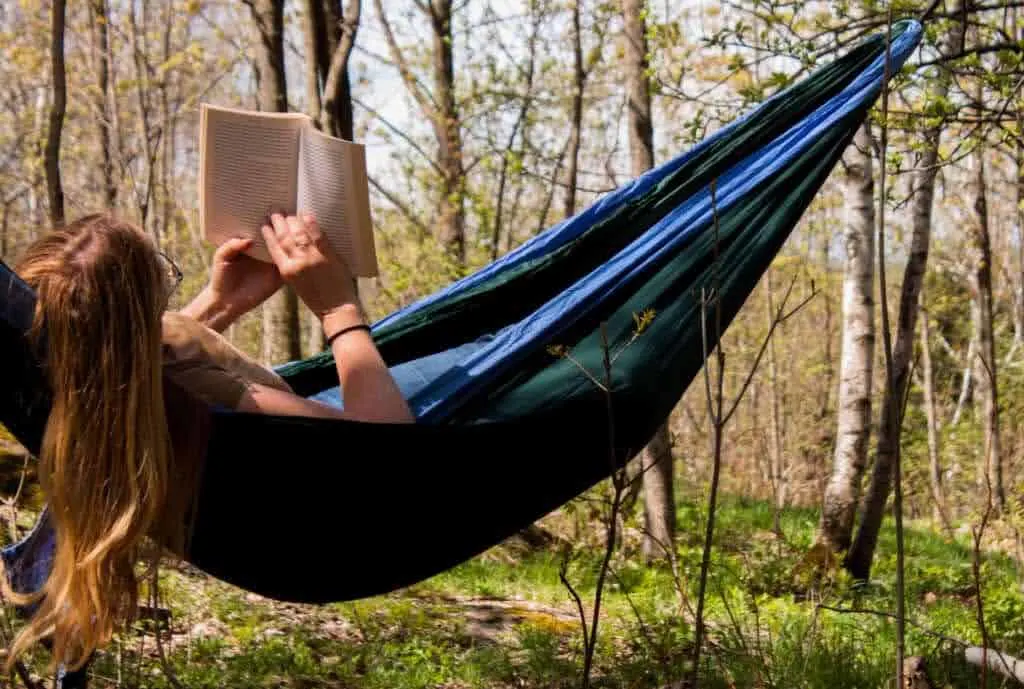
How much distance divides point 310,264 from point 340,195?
0.42ft

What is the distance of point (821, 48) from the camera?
319 cm

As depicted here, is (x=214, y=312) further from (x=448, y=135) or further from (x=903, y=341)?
(x=448, y=135)

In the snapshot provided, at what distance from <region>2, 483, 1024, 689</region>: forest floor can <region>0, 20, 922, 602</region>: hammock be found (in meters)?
0.45

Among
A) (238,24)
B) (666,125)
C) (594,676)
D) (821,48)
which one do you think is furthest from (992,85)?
(238,24)

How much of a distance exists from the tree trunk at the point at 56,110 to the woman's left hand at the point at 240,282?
95 cm

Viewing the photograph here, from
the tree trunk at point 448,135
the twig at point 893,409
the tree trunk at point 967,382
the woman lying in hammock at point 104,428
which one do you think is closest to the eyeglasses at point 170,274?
the woman lying in hammock at point 104,428

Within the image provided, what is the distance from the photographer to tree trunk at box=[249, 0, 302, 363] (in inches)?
157

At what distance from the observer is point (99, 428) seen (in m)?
1.29

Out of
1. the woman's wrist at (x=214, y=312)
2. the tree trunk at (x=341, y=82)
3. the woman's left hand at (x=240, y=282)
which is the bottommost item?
the woman's wrist at (x=214, y=312)

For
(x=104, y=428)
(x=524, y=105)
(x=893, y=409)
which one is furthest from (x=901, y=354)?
(x=524, y=105)

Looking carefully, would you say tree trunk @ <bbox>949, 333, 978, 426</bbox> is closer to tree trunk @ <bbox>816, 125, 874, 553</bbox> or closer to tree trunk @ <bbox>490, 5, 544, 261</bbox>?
tree trunk @ <bbox>490, 5, 544, 261</bbox>

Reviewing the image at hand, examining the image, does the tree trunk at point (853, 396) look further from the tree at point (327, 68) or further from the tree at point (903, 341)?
the tree at point (327, 68)

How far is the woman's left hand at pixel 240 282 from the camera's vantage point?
1819 millimetres

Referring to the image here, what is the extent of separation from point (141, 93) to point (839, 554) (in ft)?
15.6
